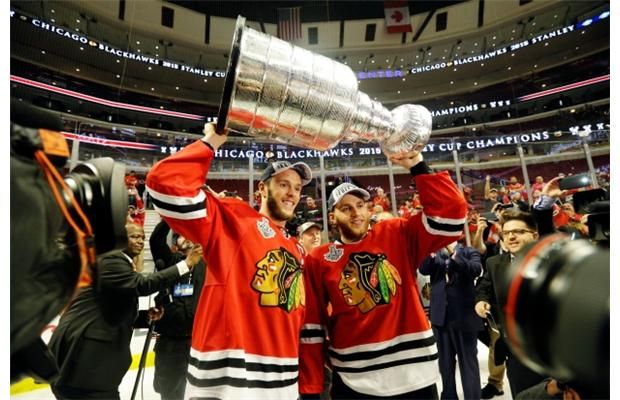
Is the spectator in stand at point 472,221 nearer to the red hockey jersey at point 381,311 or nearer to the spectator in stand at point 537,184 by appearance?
the spectator in stand at point 537,184

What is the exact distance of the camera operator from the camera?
2.46 meters

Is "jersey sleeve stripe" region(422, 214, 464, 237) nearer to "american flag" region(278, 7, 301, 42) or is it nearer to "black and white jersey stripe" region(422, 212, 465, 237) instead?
"black and white jersey stripe" region(422, 212, 465, 237)

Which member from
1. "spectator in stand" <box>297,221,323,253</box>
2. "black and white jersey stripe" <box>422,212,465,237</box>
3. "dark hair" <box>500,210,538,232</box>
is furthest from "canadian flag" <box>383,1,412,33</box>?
"black and white jersey stripe" <box>422,212,465,237</box>

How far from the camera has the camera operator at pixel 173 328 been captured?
96.8 inches

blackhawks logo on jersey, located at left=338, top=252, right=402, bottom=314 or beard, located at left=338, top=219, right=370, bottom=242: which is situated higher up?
beard, located at left=338, top=219, right=370, bottom=242

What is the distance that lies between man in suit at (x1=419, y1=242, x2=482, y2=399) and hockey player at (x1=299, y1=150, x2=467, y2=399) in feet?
4.74

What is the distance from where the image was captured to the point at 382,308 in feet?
4.95

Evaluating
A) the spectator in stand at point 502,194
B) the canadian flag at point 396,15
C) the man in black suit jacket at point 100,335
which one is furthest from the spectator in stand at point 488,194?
the canadian flag at point 396,15

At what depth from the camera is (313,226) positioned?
3.22m

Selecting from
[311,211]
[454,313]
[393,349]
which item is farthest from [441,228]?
[311,211]

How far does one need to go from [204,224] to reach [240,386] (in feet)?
1.81

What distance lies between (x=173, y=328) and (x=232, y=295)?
154 cm

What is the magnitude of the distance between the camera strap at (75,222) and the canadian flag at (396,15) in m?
16.5

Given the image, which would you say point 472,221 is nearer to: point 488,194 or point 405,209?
point 488,194
